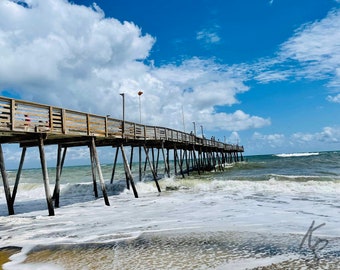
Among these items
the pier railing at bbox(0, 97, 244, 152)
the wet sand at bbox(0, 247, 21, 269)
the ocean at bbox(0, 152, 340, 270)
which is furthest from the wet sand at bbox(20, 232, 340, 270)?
the pier railing at bbox(0, 97, 244, 152)

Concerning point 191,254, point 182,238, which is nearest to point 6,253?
point 182,238

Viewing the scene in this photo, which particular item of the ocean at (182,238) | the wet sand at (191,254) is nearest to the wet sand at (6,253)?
the ocean at (182,238)

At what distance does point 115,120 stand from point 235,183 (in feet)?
34.9

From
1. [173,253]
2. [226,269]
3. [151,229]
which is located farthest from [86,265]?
[151,229]

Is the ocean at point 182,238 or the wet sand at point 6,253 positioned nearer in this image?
the ocean at point 182,238

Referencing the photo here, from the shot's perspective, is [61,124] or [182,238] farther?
[61,124]

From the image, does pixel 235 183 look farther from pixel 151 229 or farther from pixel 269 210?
pixel 151 229

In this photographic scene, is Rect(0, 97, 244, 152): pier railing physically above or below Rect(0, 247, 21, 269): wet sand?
above

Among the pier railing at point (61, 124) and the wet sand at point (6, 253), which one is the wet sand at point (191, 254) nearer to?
the wet sand at point (6, 253)

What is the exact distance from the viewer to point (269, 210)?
35.7 feet

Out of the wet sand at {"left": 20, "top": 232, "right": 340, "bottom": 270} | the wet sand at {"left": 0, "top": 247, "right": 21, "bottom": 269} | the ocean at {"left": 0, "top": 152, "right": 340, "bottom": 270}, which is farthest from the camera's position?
the wet sand at {"left": 0, "top": 247, "right": 21, "bottom": 269}

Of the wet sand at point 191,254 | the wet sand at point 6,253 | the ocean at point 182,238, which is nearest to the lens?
the wet sand at point 191,254

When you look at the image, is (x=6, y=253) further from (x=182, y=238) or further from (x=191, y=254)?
(x=191, y=254)

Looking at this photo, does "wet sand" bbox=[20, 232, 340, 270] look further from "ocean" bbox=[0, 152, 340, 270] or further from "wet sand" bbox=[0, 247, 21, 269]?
"wet sand" bbox=[0, 247, 21, 269]
